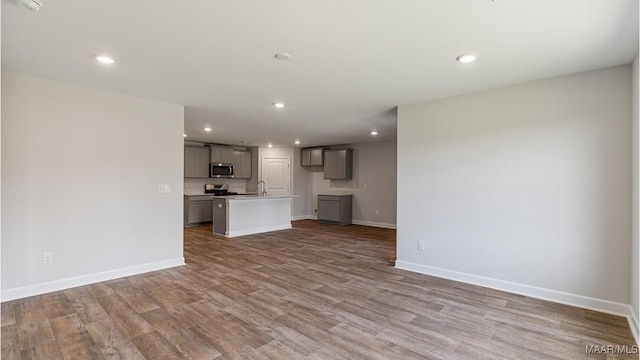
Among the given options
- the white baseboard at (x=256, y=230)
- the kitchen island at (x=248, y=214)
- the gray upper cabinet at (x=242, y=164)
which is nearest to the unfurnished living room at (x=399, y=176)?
the white baseboard at (x=256, y=230)

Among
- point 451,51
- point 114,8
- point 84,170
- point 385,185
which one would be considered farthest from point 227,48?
point 385,185

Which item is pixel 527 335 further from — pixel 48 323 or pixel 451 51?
pixel 48 323

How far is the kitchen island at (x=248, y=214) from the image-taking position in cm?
683

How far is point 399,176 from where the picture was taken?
4449 mm

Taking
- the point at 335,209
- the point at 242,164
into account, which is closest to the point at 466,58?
the point at 335,209

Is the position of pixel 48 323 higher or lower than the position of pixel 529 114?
lower

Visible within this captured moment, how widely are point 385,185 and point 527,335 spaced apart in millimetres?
6122

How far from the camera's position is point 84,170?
12.0ft

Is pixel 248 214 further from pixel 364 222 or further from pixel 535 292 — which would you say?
pixel 535 292

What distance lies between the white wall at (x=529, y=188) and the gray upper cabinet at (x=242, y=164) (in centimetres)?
632

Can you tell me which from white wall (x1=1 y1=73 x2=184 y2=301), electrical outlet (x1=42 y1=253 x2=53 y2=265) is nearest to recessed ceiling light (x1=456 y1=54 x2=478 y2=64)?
white wall (x1=1 y1=73 x2=184 y2=301)

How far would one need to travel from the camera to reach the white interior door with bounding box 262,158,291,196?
10.0 metres

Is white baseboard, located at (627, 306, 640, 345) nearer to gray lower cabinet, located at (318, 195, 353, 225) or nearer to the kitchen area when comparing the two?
the kitchen area

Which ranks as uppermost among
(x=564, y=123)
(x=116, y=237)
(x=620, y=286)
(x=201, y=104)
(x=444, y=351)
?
(x=201, y=104)
